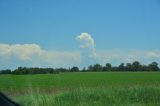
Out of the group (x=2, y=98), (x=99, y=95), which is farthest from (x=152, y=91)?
(x=2, y=98)

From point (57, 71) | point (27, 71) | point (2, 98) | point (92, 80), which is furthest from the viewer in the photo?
point (92, 80)

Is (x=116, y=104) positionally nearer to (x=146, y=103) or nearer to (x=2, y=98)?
(x=146, y=103)

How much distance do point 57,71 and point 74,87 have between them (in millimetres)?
3917

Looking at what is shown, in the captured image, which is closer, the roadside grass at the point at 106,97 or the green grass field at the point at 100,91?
the green grass field at the point at 100,91

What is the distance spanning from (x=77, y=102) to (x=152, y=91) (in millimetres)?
2552

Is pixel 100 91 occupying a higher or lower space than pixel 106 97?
higher

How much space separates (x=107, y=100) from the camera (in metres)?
7.47

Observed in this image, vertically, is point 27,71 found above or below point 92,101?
above

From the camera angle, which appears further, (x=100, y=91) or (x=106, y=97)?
(x=100, y=91)

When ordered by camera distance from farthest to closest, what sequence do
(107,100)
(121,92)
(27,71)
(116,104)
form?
(121,92) < (107,100) < (116,104) < (27,71)

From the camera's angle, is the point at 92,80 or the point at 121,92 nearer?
the point at 121,92

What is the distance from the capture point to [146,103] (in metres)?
7.67

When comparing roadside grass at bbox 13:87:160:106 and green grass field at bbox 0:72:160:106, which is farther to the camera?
roadside grass at bbox 13:87:160:106

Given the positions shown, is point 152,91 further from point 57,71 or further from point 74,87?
point 57,71
